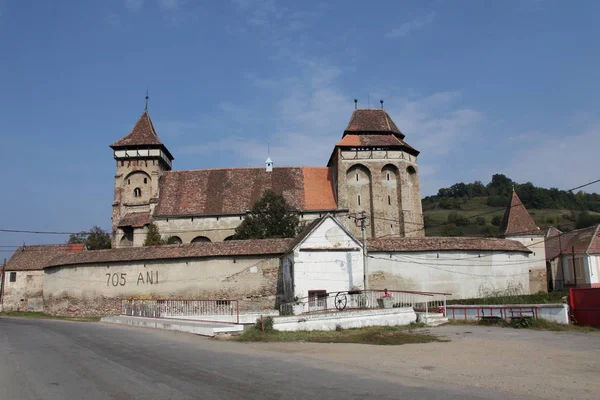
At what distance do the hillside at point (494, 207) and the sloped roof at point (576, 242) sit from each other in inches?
1548

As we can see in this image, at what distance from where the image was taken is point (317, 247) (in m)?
28.3

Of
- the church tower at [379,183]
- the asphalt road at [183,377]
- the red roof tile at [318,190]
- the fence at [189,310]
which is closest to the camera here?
the asphalt road at [183,377]

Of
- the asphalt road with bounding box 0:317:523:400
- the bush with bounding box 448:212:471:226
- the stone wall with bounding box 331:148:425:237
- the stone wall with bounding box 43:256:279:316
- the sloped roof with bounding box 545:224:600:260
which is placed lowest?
the asphalt road with bounding box 0:317:523:400

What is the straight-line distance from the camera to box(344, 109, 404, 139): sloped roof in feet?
164

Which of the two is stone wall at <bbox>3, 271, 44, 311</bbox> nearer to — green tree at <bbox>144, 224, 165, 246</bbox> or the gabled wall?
green tree at <bbox>144, 224, 165, 246</bbox>

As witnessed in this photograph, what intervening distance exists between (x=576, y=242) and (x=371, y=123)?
2432 centimetres

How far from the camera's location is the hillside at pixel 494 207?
106188 mm

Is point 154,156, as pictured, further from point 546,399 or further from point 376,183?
point 546,399

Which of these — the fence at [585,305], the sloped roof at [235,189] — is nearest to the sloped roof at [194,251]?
the sloped roof at [235,189]

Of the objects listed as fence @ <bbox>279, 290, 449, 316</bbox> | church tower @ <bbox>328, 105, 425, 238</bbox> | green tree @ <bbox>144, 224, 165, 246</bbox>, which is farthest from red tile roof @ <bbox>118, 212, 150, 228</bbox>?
fence @ <bbox>279, 290, 449, 316</bbox>

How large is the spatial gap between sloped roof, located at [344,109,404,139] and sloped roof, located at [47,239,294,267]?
21.1m

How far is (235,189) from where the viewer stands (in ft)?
160

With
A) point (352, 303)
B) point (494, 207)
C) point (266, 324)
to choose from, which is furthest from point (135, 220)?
point (494, 207)

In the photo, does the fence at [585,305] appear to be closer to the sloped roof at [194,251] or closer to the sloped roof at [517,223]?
the sloped roof at [194,251]
